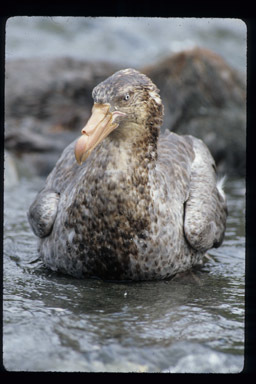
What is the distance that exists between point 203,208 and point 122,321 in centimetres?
170

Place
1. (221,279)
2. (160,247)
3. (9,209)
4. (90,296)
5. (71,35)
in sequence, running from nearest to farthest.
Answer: (90,296) → (160,247) → (221,279) → (9,209) → (71,35)

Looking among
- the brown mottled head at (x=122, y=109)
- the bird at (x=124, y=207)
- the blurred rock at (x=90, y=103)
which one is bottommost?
the bird at (x=124, y=207)

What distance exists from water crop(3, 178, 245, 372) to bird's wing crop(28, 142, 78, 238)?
358 millimetres

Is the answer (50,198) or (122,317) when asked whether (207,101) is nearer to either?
(50,198)

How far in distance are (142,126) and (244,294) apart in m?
1.51

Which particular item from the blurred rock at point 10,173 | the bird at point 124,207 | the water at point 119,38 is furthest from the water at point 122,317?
the water at point 119,38

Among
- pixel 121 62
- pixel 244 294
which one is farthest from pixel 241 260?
pixel 121 62

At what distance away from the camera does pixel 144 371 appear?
12.4 feet

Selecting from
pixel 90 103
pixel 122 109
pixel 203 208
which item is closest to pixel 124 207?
pixel 122 109

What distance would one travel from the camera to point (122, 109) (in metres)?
5.05

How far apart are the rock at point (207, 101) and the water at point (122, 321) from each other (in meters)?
4.27

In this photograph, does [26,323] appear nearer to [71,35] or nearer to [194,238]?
[194,238]

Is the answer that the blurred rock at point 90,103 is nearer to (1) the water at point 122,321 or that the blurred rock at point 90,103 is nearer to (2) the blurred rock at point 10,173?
(2) the blurred rock at point 10,173

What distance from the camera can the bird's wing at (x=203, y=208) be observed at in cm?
563
